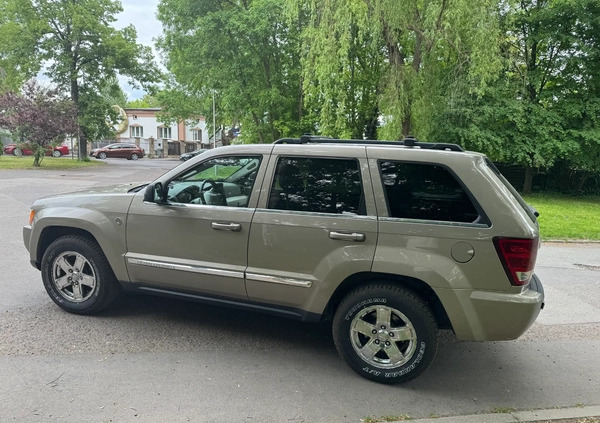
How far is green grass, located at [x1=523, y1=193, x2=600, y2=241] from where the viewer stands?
32.5ft

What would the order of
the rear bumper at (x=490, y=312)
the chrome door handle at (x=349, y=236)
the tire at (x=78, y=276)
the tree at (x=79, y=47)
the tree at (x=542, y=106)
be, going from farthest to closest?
the tree at (x=79, y=47) < the tree at (x=542, y=106) < the tire at (x=78, y=276) < the chrome door handle at (x=349, y=236) < the rear bumper at (x=490, y=312)

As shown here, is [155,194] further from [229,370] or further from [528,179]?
[528,179]

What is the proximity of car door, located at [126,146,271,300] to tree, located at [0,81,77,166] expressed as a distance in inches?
906

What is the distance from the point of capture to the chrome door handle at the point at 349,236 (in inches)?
130

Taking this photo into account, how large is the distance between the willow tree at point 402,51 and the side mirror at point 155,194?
11494 millimetres

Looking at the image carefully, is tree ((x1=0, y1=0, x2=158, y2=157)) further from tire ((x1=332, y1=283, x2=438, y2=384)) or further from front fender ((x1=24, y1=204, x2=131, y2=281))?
tire ((x1=332, y1=283, x2=438, y2=384))

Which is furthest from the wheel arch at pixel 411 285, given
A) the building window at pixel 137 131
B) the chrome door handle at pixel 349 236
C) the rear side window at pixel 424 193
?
the building window at pixel 137 131

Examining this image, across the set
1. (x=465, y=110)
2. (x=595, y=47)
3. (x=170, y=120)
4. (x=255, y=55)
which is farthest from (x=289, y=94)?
(x=170, y=120)

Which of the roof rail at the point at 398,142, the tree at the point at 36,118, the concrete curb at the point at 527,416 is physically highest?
the tree at the point at 36,118

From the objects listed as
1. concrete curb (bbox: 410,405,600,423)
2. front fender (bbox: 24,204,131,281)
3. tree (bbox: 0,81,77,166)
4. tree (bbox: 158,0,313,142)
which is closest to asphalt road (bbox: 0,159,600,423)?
concrete curb (bbox: 410,405,600,423)

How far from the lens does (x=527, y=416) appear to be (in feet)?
9.88

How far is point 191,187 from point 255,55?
18950 millimetres

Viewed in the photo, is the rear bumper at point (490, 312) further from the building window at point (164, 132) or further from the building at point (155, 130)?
the building window at point (164, 132)

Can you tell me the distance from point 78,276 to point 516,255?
3.98 m
